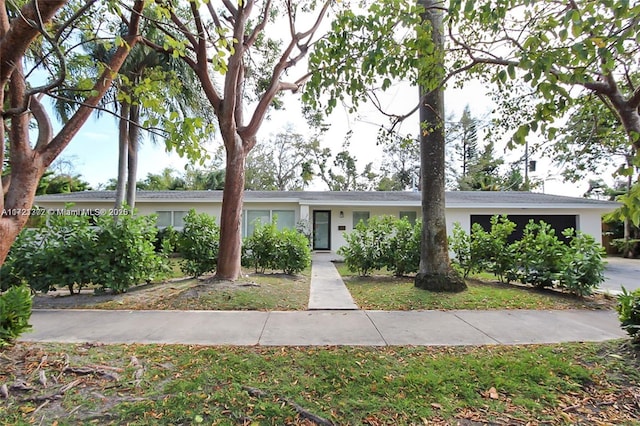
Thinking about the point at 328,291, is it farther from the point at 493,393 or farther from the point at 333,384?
the point at 493,393

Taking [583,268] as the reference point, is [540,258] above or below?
above

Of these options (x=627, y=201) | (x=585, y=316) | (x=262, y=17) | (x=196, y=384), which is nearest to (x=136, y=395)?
(x=196, y=384)

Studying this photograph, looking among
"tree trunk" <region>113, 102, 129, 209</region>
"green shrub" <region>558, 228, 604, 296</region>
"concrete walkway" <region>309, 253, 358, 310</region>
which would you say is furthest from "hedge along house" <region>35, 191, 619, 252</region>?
"green shrub" <region>558, 228, 604, 296</region>

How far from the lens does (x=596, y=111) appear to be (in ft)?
15.4

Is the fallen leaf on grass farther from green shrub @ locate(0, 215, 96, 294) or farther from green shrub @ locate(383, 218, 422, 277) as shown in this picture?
green shrub @ locate(0, 215, 96, 294)

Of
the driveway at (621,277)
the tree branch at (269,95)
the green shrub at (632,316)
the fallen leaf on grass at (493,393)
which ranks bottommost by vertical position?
the driveway at (621,277)

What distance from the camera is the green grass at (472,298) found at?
5.89m

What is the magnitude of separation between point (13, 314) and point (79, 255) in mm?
3161

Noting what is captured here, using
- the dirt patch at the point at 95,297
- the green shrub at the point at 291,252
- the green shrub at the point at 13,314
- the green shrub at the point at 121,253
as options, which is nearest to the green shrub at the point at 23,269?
the dirt patch at the point at 95,297

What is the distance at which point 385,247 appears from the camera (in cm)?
855

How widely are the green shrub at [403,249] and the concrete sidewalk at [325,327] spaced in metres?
2.77

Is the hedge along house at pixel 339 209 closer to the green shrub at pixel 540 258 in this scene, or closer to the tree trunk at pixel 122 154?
the tree trunk at pixel 122 154

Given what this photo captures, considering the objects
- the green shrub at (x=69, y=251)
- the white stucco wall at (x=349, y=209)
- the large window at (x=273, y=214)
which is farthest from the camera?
the large window at (x=273, y=214)

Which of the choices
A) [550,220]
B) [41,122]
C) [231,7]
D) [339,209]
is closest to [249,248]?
[41,122]
